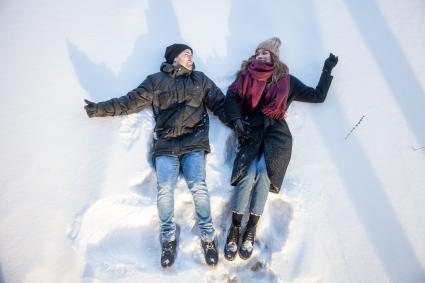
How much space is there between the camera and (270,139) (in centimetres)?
283

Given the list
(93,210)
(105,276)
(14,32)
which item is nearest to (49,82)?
(14,32)

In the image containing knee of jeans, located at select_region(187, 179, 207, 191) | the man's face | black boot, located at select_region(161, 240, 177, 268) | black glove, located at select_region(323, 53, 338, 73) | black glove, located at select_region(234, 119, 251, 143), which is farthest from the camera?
black glove, located at select_region(323, 53, 338, 73)

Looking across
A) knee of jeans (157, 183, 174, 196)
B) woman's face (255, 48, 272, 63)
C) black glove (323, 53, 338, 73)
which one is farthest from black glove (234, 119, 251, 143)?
black glove (323, 53, 338, 73)

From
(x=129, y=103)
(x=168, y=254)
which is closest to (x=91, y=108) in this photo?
(x=129, y=103)

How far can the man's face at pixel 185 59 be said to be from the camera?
2986 mm

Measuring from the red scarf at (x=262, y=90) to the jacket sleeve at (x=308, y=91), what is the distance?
133 millimetres

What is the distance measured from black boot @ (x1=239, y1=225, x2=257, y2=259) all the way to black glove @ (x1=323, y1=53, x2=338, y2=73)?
1.74 meters

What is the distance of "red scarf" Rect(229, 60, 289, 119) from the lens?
2.88 m

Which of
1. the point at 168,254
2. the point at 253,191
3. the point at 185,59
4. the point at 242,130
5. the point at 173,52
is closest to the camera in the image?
the point at 168,254

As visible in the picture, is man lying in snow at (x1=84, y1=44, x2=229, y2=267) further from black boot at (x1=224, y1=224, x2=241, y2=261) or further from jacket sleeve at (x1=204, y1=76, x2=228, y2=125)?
black boot at (x1=224, y1=224, x2=241, y2=261)

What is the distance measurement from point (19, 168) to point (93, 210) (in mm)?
813

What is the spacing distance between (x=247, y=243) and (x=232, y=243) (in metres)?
0.13

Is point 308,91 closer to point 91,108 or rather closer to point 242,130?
point 242,130

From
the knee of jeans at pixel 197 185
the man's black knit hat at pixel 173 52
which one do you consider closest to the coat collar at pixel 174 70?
the man's black knit hat at pixel 173 52
